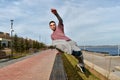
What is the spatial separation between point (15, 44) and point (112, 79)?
56.7m

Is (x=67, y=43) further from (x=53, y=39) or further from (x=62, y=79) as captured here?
(x=62, y=79)

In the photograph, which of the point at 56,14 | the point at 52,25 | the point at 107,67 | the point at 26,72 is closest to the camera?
the point at 56,14

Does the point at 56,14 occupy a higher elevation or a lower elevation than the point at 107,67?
higher

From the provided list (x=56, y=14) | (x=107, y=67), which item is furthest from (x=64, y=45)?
(x=107, y=67)

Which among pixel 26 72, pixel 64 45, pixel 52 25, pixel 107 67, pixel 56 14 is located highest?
pixel 56 14

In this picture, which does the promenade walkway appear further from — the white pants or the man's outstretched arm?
the man's outstretched arm

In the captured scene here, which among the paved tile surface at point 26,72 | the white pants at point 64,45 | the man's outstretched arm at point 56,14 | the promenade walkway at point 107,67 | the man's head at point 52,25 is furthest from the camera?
the paved tile surface at point 26,72

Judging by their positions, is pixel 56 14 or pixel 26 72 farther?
pixel 26 72

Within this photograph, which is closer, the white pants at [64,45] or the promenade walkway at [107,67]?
the white pants at [64,45]

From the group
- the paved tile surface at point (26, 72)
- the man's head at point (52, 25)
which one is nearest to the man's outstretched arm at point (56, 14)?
the man's head at point (52, 25)

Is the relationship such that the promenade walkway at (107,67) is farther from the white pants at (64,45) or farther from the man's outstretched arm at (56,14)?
the man's outstretched arm at (56,14)

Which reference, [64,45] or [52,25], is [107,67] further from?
[52,25]

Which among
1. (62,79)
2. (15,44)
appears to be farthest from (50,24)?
(15,44)

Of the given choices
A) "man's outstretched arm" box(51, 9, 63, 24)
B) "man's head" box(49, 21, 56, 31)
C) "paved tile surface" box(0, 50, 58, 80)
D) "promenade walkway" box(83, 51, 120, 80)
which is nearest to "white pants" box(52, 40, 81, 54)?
"man's head" box(49, 21, 56, 31)
